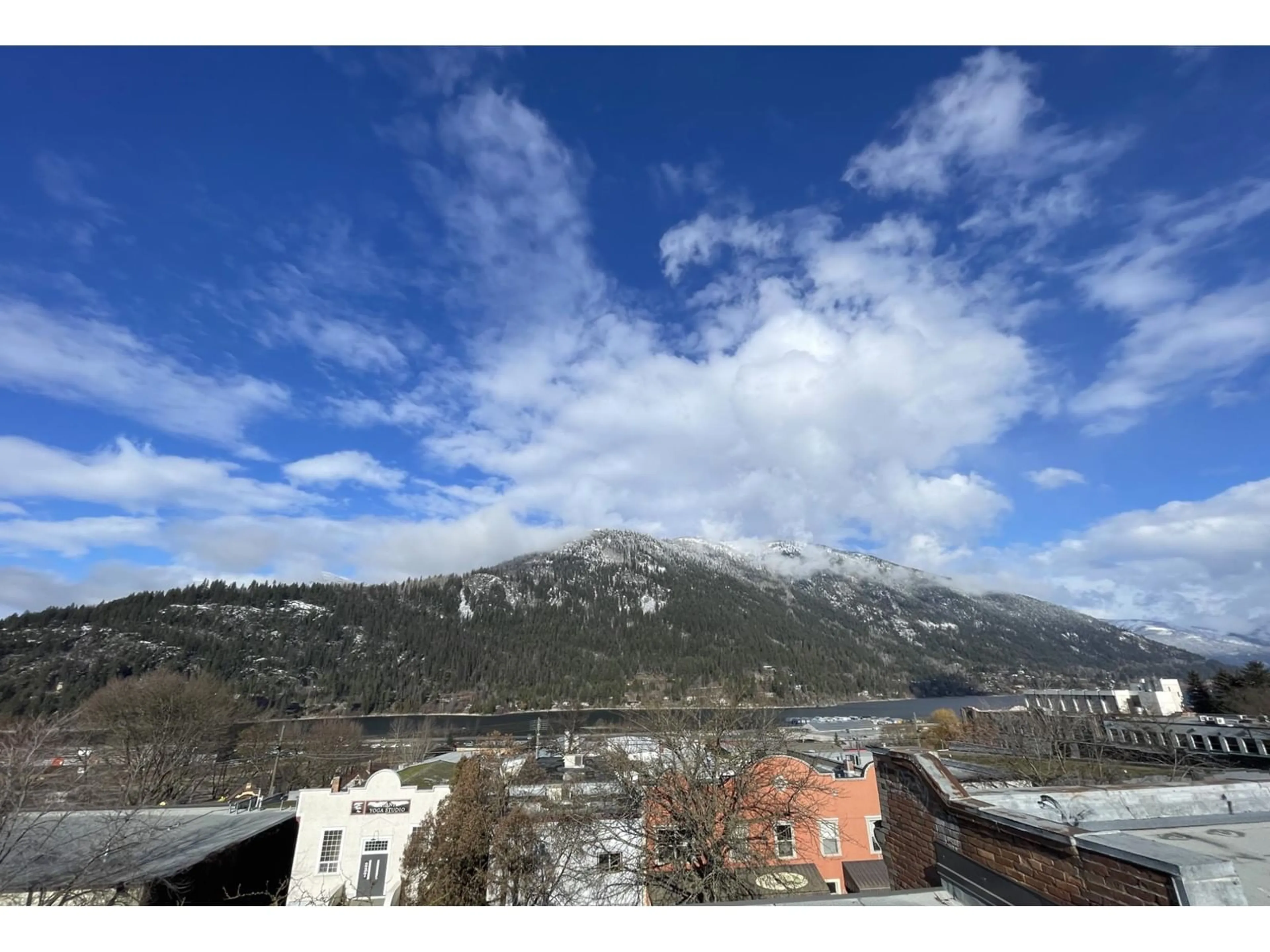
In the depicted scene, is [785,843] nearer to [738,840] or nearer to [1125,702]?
[738,840]

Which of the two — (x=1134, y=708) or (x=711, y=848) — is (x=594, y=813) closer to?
(x=711, y=848)

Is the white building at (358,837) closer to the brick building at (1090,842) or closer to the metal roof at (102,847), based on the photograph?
the metal roof at (102,847)

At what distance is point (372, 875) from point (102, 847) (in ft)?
44.7

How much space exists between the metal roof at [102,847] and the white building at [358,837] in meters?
5.13

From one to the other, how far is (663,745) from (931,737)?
66.4 meters

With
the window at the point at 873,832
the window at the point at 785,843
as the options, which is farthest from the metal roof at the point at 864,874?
the window at the point at 785,843

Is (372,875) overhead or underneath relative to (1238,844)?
underneath

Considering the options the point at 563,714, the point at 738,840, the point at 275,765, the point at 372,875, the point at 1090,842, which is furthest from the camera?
the point at 563,714

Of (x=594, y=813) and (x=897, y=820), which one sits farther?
(x=594, y=813)

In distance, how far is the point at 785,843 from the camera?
20.2 meters

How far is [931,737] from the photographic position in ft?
227

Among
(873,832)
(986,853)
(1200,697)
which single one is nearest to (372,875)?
(873,832)
